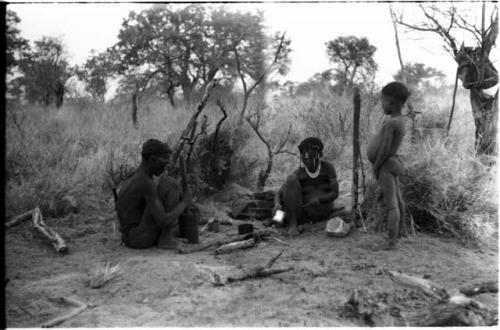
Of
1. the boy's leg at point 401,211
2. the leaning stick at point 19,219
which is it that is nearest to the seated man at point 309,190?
the boy's leg at point 401,211

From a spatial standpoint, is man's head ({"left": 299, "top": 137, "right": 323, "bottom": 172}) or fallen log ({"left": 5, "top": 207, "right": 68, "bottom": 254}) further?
man's head ({"left": 299, "top": 137, "right": 323, "bottom": 172})

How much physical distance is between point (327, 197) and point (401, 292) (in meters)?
1.86

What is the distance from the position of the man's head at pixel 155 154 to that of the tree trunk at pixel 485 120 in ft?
12.6

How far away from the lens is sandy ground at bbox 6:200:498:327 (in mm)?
3018

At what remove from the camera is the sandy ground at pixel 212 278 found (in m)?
3.02

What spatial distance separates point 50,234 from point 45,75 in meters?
10.4

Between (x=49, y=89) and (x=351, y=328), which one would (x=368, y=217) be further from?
(x=49, y=89)

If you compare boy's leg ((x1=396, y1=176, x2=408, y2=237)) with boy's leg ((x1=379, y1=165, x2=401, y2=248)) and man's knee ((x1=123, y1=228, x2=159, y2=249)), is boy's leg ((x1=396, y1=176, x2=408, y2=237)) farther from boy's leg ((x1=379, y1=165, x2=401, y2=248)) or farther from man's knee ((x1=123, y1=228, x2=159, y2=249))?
man's knee ((x1=123, y1=228, x2=159, y2=249))

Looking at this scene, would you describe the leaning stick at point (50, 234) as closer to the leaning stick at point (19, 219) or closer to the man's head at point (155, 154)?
the leaning stick at point (19, 219)

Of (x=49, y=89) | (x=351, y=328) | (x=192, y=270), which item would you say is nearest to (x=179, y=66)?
(x=49, y=89)

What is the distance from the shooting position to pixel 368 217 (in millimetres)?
4965

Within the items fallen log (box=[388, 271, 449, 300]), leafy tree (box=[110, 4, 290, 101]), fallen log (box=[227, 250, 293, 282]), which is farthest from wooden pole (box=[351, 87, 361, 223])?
leafy tree (box=[110, 4, 290, 101])

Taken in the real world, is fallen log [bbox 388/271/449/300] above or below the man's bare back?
below

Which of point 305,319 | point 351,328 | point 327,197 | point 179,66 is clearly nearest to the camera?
point 351,328
